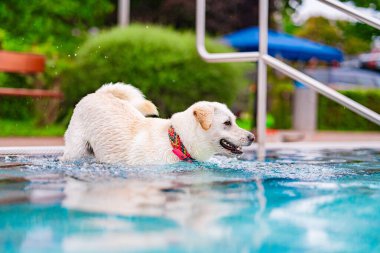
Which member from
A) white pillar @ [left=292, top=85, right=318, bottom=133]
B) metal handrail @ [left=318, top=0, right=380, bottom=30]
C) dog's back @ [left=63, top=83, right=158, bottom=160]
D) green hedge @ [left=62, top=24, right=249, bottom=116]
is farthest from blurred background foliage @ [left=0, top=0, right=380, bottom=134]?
dog's back @ [left=63, top=83, right=158, bottom=160]

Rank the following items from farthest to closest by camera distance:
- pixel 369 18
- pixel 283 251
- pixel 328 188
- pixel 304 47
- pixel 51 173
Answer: pixel 304 47, pixel 369 18, pixel 51 173, pixel 328 188, pixel 283 251

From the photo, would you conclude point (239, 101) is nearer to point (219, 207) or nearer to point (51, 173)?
point (51, 173)

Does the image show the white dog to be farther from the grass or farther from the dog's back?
the grass

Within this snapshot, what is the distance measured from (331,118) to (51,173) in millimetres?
12298

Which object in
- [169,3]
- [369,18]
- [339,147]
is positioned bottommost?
[339,147]

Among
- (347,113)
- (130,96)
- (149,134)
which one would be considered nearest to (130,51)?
(130,96)

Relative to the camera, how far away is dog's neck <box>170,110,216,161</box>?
13.9ft

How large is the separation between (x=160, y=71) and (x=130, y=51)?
477 mm

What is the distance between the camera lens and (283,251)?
1.92 meters

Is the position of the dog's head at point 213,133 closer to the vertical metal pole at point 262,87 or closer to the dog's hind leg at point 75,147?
the dog's hind leg at point 75,147

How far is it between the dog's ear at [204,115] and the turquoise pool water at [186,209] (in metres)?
0.28

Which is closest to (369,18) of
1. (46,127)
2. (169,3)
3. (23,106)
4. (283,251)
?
(283,251)

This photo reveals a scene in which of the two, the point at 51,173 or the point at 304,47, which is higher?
the point at 304,47

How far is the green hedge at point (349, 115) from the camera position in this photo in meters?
15.2
